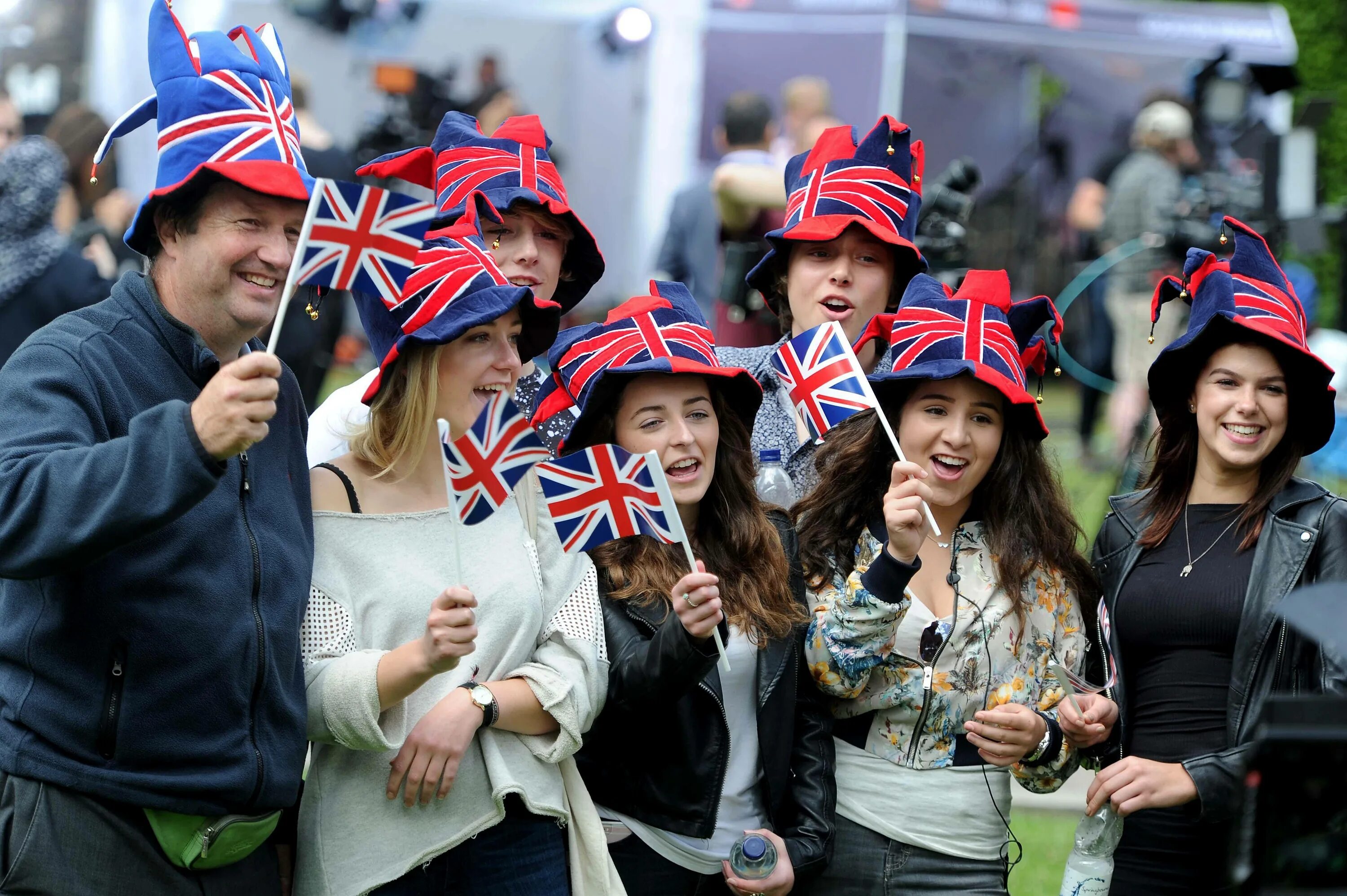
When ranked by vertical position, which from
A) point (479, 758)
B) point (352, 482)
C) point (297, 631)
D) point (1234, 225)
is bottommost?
point (479, 758)

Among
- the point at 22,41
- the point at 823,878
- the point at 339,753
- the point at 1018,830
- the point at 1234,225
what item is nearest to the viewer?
the point at 339,753

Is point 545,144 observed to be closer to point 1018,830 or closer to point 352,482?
point 352,482

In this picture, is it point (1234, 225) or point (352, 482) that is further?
point (1234, 225)

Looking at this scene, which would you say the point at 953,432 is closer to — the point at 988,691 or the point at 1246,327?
the point at 988,691

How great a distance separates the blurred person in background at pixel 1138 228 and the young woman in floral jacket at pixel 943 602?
22.5 feet

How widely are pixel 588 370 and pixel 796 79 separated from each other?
9206mm

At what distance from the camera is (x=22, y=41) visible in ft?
39.8

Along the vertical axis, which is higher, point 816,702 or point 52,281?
point 52,281

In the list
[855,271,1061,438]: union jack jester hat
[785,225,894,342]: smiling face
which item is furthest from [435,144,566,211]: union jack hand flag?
[855,271,1061,438]: union jack jester hat

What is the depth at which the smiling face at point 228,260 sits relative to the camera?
2.83 m

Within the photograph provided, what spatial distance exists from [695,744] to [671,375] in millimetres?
848

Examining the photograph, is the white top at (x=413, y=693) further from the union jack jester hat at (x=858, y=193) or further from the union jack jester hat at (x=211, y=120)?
the union jack jester hat at (x=858, y=193)

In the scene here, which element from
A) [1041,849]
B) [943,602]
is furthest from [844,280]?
[1041,849]

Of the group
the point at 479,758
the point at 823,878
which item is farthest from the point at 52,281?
the point at 823,878
